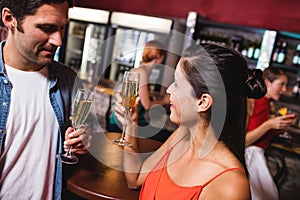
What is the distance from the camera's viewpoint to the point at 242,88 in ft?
4.54

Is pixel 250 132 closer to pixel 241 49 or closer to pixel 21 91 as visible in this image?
pixel 21 91

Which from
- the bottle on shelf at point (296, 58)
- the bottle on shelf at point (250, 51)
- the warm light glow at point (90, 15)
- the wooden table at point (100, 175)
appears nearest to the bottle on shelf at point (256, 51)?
the bottle on shelf at point (250, 51)

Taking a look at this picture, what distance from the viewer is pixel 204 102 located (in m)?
1.36

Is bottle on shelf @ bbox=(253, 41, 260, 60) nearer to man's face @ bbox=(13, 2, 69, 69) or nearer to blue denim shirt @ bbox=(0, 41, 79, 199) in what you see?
blue denim shirt @ bbox=(0, 41, 79, 199)

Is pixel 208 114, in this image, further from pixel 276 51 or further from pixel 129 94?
pixel 276 51

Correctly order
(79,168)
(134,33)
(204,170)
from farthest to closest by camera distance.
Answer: (134,33) < (79,168) < (204,170)

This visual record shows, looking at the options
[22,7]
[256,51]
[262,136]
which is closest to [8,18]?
[22,7]

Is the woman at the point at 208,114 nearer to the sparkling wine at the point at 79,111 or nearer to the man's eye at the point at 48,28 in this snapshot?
the sparkling wine at the point at 79,111

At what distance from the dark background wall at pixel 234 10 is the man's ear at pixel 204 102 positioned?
3.84 metres

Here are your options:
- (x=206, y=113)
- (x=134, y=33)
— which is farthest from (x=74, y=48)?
(x=206, y=113)

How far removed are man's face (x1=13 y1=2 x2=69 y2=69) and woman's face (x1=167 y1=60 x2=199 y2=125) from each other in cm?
53

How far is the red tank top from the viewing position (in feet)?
4.17

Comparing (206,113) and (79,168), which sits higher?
(206,113)

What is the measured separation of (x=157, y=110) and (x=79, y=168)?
2.10m
